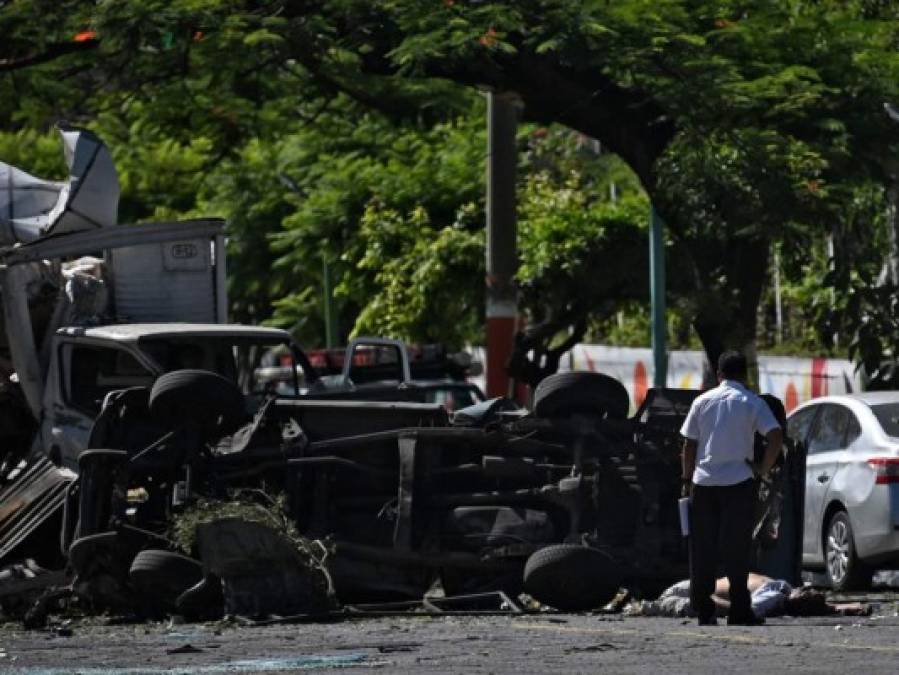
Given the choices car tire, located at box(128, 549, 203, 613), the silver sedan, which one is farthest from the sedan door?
car tire, located at box(128, 549, 203, 613)

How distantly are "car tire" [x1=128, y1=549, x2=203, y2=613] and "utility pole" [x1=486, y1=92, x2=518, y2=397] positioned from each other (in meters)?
11.6

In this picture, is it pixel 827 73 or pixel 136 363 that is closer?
pixel 136 363

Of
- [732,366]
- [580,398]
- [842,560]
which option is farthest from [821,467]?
[732,366]

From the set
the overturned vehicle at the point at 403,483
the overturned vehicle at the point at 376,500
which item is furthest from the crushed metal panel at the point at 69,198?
the overturned vehicle at the point at 403,483

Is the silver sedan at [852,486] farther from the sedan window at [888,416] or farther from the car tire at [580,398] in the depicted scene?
the car tire at [580,398]

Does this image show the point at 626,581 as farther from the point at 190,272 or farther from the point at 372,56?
the point at 372,56

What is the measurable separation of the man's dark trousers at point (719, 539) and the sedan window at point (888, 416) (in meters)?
4.42

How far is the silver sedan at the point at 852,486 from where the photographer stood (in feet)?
52.2

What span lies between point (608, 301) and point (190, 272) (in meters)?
10.5

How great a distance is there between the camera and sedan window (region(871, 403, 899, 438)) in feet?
54.0

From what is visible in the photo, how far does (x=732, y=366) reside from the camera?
12.4 m

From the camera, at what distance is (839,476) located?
16.6 meters

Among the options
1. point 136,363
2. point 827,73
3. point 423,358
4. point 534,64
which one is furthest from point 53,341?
point 423,358

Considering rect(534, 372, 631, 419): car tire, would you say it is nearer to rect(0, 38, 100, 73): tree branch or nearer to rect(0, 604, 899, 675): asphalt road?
rect(0, 604, 899, 675): asphalt road
